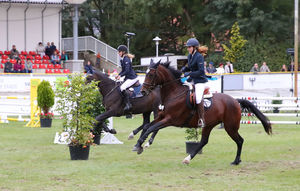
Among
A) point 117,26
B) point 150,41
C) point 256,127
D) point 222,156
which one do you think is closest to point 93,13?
point 117,26

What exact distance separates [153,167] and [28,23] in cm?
3089

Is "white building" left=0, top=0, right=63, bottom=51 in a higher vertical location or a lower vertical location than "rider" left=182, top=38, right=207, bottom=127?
higher

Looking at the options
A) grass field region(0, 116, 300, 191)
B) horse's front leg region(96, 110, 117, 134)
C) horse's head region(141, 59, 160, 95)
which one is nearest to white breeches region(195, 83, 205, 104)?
horse's head region(141, 59, 160, 95)

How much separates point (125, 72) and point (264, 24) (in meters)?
28.7

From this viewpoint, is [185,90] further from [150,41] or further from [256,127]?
[150,41]

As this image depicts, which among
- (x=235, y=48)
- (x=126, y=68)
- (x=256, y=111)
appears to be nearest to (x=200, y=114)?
(x=256, y=111)

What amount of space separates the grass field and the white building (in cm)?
2335

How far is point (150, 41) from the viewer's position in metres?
50.2

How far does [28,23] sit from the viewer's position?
40406mm

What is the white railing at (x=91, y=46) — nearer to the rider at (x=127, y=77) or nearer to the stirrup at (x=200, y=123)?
the rider at (x=127, y=77)

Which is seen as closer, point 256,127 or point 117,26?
point 256,127

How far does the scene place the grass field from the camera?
936 cm

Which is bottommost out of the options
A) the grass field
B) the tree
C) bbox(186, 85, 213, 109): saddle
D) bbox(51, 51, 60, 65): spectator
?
the grass field

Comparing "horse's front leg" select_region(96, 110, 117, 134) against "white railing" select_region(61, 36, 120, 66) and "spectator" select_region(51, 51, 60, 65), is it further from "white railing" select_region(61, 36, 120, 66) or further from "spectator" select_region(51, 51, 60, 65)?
"white railing" select_region(61, 36, 120, 66)
